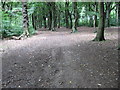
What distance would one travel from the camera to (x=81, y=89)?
495 centimetres

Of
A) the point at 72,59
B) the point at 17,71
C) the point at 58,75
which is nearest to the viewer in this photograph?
the point at 58,75

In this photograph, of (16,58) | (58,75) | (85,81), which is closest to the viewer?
(85,81)

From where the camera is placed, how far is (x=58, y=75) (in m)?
5.92

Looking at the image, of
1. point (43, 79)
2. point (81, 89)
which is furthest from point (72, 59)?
point (81, 89)

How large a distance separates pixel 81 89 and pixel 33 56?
3999mm

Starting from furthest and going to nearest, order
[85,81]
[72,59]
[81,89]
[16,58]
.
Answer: [16,58]
[72,59]
[85,81]
[81,89]

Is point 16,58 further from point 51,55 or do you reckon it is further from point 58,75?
point 58,75

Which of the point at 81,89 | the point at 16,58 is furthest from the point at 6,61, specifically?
the point at 81,89

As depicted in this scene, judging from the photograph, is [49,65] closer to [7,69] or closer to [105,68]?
[7,69]

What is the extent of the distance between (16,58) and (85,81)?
4.09m

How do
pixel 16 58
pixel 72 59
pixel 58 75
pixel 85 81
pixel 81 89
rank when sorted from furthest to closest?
pixel 16 58
pixel 72 59
pixel 58 75
pixel 85 81
pixel 81 89

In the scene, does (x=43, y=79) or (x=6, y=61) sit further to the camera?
(x=6, y=61)

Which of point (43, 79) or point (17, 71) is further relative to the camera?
point (17, 71)

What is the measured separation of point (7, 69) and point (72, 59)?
2722 mm
